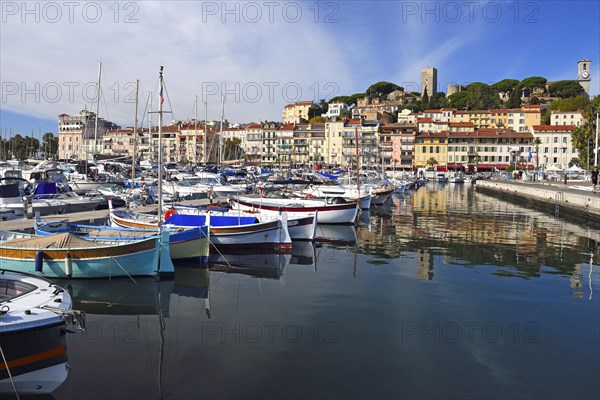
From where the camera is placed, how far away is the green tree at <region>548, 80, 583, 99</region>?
149125 millimetres

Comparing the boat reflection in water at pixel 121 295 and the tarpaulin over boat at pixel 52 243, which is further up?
the tarpaulin over boat at pixel 52 243

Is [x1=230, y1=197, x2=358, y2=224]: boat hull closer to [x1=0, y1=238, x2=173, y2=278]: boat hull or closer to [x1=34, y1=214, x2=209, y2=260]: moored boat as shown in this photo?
[x1=34, y1=214, x2=209, y2=260]: moored boat

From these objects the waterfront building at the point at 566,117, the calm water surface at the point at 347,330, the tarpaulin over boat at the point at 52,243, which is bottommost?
the calm water surface at the point at 347,330

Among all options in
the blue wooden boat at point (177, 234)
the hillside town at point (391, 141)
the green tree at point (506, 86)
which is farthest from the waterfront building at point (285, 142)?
the blue wooden boat at point (177, 234)

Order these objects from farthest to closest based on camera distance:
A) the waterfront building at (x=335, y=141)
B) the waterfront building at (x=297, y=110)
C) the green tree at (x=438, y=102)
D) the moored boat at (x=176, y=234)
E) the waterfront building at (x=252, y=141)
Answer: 1. the waterfront building at (x=297, y=110)
2. the green tree at (x=438, y=102)
3. the waterfront building at (x=252, y=141)
4. the waterfront building at (x=335, y=141)
5. the moored boat at (x=176, y=234)

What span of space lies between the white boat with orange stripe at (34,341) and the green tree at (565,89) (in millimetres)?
166055

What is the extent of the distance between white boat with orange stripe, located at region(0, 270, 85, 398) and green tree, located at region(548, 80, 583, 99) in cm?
16606

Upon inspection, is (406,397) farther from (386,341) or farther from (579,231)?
(579,231)

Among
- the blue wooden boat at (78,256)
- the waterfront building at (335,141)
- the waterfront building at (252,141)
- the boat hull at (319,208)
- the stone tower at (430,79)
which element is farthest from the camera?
the stone tower at (430,79)

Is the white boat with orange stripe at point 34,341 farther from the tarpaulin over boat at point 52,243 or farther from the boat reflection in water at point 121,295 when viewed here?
the tarpaulin over boat at point 52,243

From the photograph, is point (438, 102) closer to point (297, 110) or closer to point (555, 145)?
point (297, 110)

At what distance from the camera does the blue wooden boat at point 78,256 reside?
13562mm

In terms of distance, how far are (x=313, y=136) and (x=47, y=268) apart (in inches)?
4250

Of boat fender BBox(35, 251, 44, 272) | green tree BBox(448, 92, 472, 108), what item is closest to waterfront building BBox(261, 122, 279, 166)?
green tree BBox(448, 92, 472, 108)
